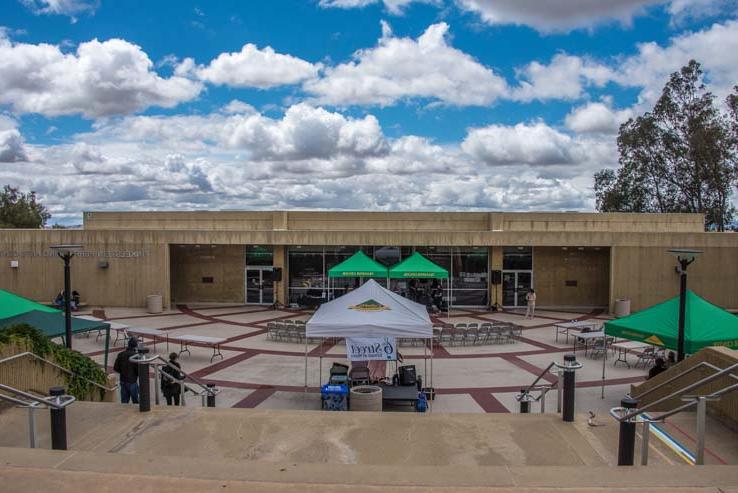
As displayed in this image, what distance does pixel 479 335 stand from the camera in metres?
19.8

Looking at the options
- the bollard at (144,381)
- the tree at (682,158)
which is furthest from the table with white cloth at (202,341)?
the tree at (682,158)

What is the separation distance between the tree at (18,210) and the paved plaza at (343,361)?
40697 millimetres

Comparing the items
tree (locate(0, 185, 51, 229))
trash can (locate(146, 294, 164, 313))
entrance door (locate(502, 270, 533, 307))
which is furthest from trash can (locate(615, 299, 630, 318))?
tree (locate(0, 185, 51, 229))

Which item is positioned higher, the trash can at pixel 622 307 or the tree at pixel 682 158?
the tree at pixel 682 158

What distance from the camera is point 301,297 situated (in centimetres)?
2819

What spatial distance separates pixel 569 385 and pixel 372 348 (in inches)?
210

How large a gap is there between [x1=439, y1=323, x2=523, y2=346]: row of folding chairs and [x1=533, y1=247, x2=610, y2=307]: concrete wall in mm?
9349

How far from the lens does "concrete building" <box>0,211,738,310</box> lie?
26656 millimetres

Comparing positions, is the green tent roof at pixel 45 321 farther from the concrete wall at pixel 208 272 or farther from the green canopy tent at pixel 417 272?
the concrete wall at pixel 208 272

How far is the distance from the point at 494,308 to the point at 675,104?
1083 inches

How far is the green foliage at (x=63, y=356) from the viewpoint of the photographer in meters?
9.41

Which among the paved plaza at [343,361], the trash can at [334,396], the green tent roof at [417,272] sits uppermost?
the green tent roof at [417,272]

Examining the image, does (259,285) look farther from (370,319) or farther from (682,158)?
(682,158)

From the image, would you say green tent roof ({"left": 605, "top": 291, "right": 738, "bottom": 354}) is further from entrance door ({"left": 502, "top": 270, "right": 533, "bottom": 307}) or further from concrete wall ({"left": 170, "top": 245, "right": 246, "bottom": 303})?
concrete wall ({"left": 170, "top": 245, "right": 246, "bottom": 303})
